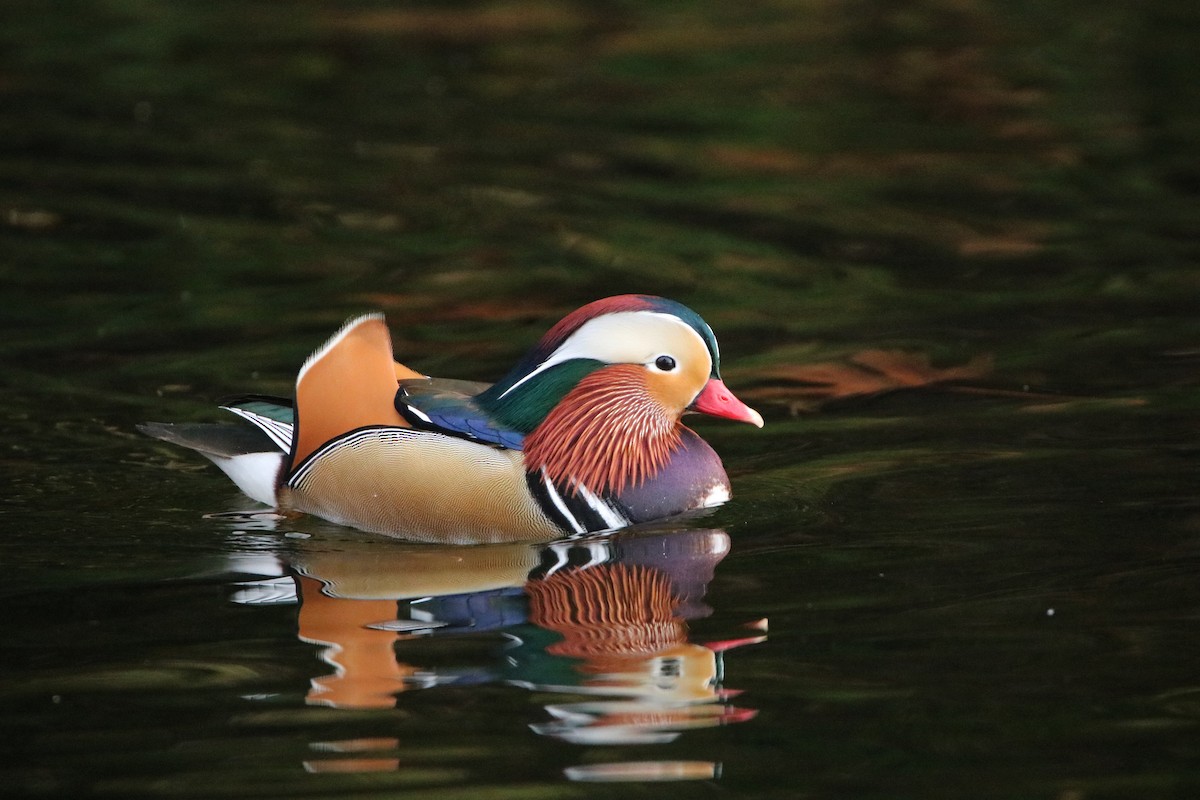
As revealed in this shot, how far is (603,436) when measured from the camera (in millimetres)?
6707

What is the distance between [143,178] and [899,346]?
216 inches

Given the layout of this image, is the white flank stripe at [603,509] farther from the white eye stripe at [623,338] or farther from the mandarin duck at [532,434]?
the white eye stripe at [623,338]

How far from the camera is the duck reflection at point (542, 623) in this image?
5.02 m

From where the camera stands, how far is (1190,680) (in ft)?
16.8

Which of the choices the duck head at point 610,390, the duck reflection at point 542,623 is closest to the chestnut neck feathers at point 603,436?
the duck head at point 610,390

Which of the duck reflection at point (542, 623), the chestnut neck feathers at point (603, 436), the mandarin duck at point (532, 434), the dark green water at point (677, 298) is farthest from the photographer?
the chestnut neck feathers at point (603, 436)

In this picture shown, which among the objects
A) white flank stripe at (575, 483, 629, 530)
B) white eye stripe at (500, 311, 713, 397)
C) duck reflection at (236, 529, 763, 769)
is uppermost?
white eye stripe at (500, 311, 713, 397)

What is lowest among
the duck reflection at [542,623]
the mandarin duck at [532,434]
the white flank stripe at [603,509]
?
the duck reflection at [542,623]

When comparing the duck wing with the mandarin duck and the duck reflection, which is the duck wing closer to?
the mandarin duck

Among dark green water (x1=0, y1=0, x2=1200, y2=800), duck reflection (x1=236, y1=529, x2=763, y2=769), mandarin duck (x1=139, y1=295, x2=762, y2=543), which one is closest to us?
dark green water (x1=0, y1=0, x2=1200, y2=800)

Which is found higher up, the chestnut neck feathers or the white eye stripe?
the white eye stripe

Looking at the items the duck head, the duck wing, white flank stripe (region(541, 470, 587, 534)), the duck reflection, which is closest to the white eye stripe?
the duck head

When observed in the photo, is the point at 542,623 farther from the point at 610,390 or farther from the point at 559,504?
the point at 610,390

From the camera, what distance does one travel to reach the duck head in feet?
21.9
